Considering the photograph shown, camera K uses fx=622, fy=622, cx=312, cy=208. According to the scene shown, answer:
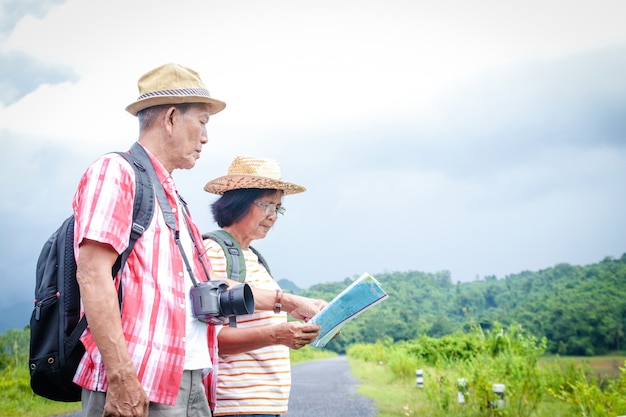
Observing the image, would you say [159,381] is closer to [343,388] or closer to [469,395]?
[469,395]

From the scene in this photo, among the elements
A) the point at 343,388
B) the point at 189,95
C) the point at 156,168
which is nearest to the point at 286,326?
the point at 156,168

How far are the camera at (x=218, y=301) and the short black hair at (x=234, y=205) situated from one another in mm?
756

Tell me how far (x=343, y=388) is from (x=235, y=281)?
35.6ft

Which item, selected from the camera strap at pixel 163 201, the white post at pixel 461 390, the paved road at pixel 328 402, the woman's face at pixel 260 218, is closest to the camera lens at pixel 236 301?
the camera strap at pixel 163 201

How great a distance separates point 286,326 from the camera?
2223 mm

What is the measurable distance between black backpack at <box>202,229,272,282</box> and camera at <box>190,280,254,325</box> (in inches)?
16.4

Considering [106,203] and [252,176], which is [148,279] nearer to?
[106,203]

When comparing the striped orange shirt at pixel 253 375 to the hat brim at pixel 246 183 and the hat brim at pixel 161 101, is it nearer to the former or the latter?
the hat brim at pixel 246 183

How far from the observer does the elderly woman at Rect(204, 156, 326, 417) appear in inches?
92.0

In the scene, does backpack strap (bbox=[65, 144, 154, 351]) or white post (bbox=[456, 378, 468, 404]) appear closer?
backpack strap (bbox=[65, 144, 154, 351])

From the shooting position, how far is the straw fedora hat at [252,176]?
2865mm

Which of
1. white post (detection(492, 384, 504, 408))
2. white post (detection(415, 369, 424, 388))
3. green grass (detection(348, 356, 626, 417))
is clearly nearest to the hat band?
green grass (detection(348, 356, 626, 417))

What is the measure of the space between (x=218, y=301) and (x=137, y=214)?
1.26ft

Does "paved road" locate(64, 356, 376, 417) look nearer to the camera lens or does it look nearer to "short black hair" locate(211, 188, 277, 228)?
"short black hair" locate(211, 188, 277, 228)
